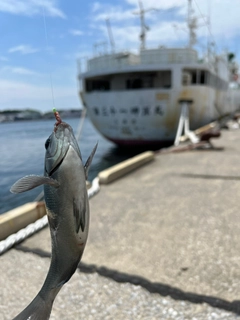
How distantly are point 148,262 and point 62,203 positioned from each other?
2.06 m

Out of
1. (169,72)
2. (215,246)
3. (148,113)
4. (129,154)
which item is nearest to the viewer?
(215,246)

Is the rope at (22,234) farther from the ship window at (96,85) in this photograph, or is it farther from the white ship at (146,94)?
the ship window at (96,85)

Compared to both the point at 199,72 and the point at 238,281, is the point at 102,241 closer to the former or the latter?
the point at 238,281

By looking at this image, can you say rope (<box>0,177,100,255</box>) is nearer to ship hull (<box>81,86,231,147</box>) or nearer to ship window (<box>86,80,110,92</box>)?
A: ship hull (<box>81,86,231,147</box>)

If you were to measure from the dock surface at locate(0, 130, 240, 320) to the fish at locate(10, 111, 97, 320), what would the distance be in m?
1.06

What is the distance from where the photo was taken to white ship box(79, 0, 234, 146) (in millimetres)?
15477

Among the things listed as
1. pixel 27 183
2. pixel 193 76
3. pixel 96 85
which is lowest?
pixel 27 183

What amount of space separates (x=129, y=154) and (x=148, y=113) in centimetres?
339

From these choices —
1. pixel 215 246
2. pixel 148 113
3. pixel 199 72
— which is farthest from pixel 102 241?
pixel 199 72

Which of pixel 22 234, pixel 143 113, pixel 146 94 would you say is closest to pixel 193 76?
pixel 146 94

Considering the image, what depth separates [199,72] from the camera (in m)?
16.9

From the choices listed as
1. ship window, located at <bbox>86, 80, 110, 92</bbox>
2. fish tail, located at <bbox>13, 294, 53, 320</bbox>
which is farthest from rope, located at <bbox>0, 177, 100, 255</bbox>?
ship window, located at <bbox>86, 80, 110, 92</bbox>

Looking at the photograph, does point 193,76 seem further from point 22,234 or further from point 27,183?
point 27,183

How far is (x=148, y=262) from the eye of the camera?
10.5ft
